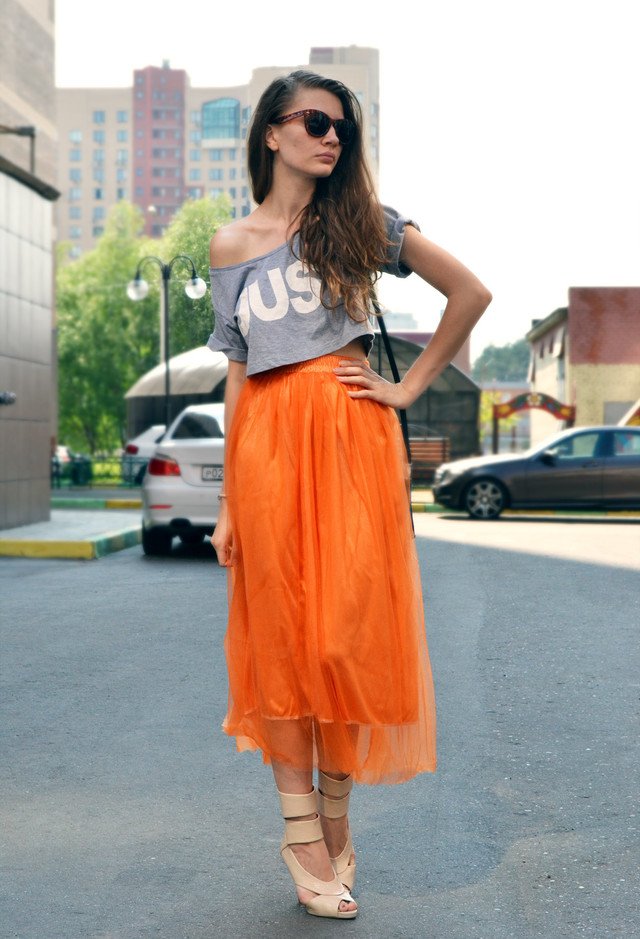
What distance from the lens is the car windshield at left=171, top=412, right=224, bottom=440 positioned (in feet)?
43.6

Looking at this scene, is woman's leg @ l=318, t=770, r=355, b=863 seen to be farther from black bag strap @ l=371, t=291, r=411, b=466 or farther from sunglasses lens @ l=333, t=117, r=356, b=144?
sunglasses lens @ l=333, t=117, r=356, b=144

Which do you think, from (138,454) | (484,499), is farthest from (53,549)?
(138,454)

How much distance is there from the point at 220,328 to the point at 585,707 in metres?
3.11

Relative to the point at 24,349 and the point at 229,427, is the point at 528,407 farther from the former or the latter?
the point at 229,427

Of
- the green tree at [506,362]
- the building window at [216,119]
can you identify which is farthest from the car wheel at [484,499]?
the green tree at [506,362]

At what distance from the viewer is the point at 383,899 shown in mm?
3305

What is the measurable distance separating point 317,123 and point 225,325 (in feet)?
1.74

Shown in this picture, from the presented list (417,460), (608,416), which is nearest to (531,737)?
(417,460)

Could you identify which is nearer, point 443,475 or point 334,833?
point 334,833

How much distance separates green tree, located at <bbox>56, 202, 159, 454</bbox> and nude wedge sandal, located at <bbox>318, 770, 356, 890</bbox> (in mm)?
58295

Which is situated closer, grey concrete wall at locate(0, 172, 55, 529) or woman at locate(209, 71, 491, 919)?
woman at locate(209, 71, 491, 919)

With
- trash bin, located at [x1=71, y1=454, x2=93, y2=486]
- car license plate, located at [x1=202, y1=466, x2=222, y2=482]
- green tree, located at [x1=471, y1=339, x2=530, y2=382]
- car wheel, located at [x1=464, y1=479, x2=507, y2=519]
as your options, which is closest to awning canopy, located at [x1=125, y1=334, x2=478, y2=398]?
trash bin, located at [x1=71, y1=454, x2=93, y2=486]

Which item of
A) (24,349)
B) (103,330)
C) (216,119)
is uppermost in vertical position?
(216,119)

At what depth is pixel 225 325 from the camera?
3.26 meters
